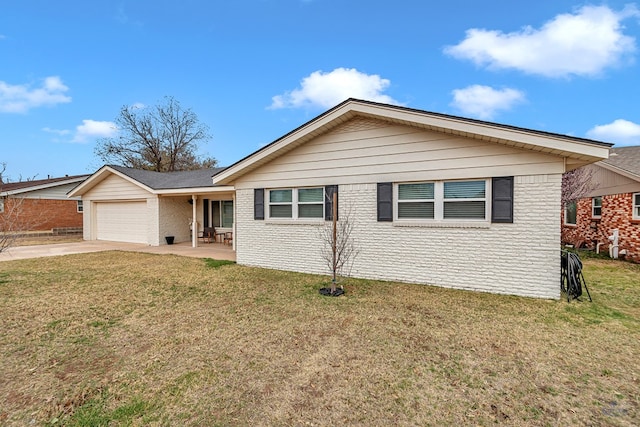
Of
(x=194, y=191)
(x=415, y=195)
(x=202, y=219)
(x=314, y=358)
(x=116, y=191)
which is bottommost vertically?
→ (x=314, y=358)

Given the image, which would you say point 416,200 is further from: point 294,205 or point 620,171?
point 620,171

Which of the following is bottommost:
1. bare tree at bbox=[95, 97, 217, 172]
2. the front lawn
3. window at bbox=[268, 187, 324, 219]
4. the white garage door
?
the front lawn

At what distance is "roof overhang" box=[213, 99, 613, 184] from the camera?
16.8ft

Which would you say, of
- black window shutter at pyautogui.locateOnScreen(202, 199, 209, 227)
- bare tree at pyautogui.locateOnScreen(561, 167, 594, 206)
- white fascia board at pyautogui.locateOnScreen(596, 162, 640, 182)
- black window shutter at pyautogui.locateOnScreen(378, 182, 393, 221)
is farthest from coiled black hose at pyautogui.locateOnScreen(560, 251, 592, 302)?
black window shutter at pyautogui.locateOnScreen(202, 199, 209, 227)

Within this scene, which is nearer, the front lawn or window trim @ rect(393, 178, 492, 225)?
the front lawn

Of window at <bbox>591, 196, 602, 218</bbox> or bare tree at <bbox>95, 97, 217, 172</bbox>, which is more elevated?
bare tree at <bbox>95, 97, 217, 172</bbox>

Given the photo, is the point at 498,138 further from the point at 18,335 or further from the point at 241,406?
the point at 18,335

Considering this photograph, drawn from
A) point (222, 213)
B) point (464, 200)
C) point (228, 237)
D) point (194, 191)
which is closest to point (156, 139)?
point (222, 213)

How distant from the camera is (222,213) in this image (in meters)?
14.8

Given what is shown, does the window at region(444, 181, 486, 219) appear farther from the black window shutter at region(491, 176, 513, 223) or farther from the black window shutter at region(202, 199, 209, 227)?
the black window shutter at region(202, 199, 209, 227)

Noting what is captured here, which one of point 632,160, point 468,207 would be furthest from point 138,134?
point 632,160

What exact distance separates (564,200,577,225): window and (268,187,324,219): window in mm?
14232

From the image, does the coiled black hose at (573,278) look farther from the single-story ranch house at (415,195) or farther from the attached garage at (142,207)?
the attached garage at (142,207)

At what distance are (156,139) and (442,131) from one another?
3080 cm
